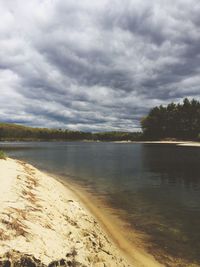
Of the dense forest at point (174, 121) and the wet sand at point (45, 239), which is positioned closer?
the wet sand at point (45, 239)

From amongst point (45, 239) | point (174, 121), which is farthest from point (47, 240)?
point (174, 121)

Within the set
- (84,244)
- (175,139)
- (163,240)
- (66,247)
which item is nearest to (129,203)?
(163,240)

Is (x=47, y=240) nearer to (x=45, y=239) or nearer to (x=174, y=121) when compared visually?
(x=45, y=239)

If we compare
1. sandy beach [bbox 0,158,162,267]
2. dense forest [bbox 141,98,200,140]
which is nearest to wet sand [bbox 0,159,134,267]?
sandy beach [bbox 0,158,162,267]

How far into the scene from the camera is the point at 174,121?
142 metres

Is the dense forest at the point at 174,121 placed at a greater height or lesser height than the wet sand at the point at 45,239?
greater

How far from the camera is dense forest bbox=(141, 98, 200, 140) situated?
13325cm

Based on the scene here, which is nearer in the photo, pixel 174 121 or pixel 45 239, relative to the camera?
pixel 45 239

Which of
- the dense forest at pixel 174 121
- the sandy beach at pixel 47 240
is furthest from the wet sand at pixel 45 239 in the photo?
the dense forest at pixel 174 121

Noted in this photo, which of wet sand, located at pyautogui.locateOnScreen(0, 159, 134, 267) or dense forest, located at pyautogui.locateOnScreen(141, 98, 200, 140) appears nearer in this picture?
wet sand, located at pyautogui.locateOnScreen(0, 159, 134, 267)

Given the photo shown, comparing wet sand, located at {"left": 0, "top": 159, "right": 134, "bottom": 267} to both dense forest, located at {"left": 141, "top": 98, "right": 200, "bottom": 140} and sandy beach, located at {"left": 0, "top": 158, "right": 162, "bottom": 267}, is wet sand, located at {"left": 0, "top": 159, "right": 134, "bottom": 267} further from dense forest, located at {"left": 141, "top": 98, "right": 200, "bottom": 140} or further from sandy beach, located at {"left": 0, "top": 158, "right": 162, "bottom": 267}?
dense forest, located at {"left": 141, "top": 98, "right": 200, "bottom": 140}

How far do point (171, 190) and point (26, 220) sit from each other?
1697 centimetres

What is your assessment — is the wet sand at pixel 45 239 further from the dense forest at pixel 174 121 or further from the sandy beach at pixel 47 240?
the dense forest at pixel 174 121

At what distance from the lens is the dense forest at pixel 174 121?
133250 mm
